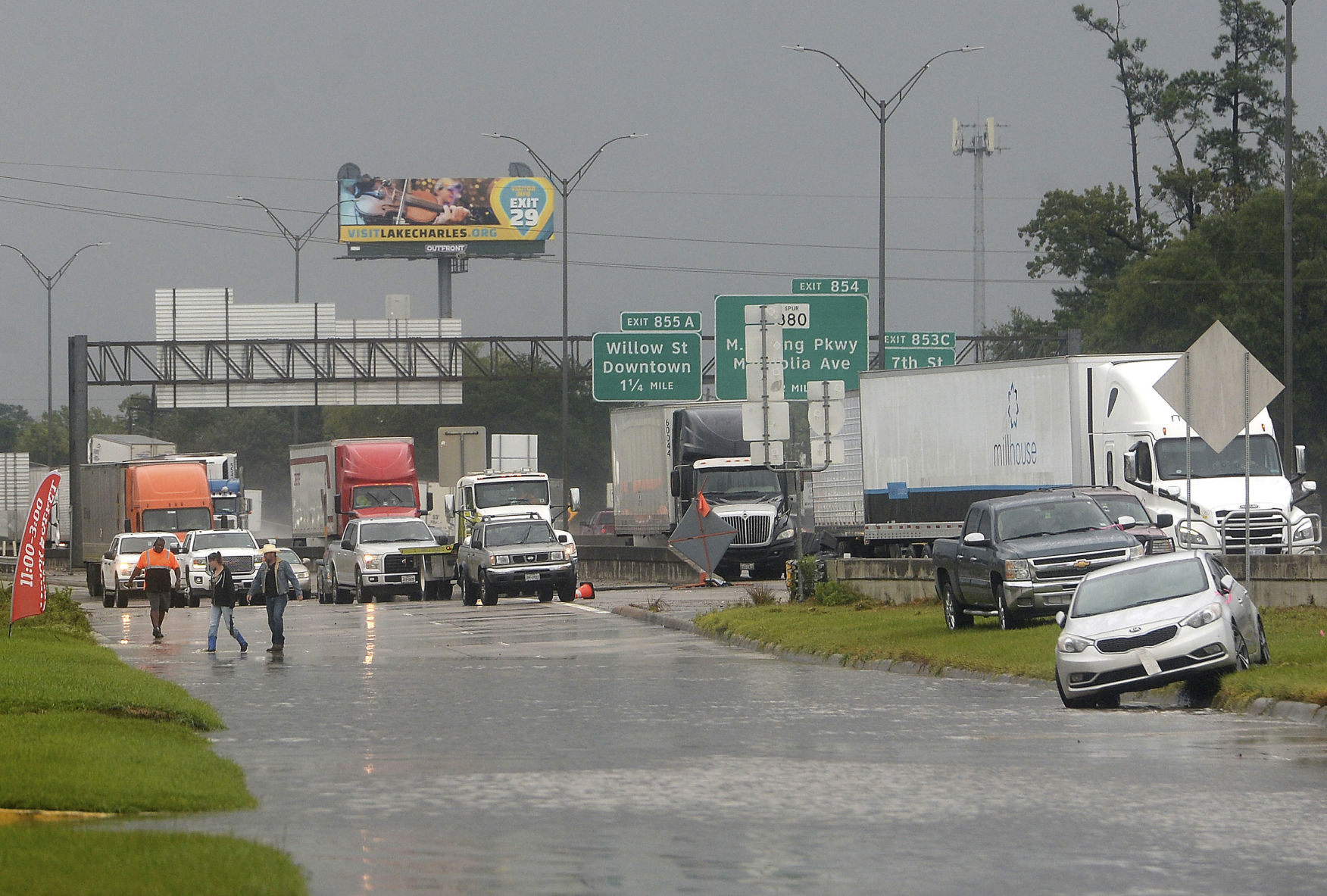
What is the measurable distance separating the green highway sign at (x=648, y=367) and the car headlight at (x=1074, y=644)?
34.8m

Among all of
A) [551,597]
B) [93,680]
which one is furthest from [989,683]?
[551,597]

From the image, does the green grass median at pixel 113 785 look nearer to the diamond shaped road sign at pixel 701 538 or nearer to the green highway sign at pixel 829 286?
the diamond shaped road sign at pixel 701 538

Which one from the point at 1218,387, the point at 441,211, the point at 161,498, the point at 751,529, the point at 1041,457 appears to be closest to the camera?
the point at 1218,387

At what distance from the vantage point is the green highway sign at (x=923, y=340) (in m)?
56.4

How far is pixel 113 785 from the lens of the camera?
37.6 feet

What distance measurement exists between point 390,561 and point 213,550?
4.81 meters

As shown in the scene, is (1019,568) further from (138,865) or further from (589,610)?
(138,865)

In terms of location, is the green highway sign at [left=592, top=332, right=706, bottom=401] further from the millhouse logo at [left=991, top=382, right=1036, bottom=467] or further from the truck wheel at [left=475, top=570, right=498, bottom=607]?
the millhouse logo at [left=991, top=382, right=1036, bottom=467]

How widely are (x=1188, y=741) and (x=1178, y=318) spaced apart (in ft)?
169

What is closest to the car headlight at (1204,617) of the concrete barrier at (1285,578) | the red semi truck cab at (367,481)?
the concrete barrier at (1285,578)

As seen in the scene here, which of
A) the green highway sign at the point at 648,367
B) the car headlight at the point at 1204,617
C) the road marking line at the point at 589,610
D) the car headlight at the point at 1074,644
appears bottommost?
the road marking line at the point at 589,610

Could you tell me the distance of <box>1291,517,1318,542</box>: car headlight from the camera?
30.0m

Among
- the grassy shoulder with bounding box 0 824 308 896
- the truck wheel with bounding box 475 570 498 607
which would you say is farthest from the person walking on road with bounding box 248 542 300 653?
the grassy shoulder with bounding box 0 824 308 896

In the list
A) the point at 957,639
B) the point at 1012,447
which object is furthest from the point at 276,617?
the point at 1012,447
